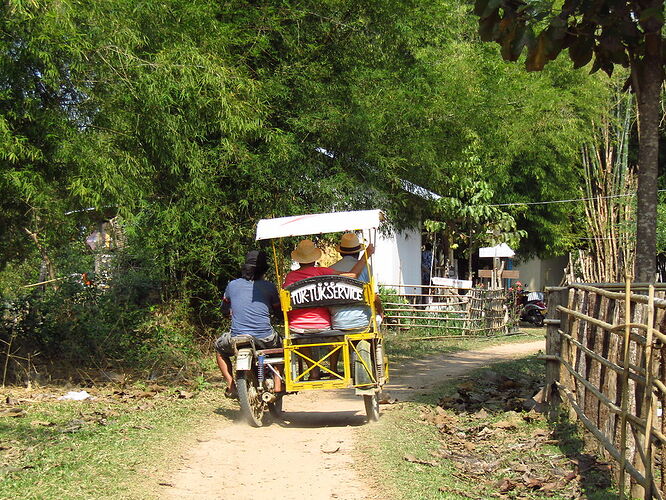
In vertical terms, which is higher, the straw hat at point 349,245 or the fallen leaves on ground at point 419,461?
the straw hat at point 349,245

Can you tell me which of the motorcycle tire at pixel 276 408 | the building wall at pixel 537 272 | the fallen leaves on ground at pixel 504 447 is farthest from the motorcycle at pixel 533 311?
the motorcycle tire at pixel 276 408

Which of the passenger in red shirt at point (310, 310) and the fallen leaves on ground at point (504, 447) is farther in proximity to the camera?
the passenger in red shirt at point (310, 310)

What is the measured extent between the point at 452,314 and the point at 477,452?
16.7 m

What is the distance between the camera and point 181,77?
11.5 meters

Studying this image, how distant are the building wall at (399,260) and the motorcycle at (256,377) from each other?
17.2 m

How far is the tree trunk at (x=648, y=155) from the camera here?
893cm

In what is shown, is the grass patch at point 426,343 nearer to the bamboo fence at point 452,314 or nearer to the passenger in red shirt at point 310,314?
the bamboo fence at point 452,314

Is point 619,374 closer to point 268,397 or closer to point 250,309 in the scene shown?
point 268,397

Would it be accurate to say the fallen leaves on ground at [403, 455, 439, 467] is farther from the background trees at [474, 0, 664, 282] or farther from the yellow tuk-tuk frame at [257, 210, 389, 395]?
the background trees at [474, 0, 664, 282]

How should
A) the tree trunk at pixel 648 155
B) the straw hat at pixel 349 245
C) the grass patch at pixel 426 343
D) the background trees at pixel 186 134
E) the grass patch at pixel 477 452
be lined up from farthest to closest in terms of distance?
1. the grass patch at pixel 426 343
2. the straw hat at pixel 349 245
3. the background trees at pixel 186 134
4. the tree trunk at pixel 648 155
5. the grass patch at pixel 477 452

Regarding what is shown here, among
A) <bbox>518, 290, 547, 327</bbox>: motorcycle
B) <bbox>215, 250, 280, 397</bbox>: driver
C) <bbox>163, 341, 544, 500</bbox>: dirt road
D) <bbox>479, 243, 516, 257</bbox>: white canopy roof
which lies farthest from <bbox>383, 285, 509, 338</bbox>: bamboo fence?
<bbox>215, 250, 280, 397</bbox>: driver

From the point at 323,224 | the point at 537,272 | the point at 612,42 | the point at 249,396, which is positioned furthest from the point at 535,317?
the point at 612,42

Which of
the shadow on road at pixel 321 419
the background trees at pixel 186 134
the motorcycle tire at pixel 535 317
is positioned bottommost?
the motorcycle tire at pixel 535 317

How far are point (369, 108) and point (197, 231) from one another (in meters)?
3.77
